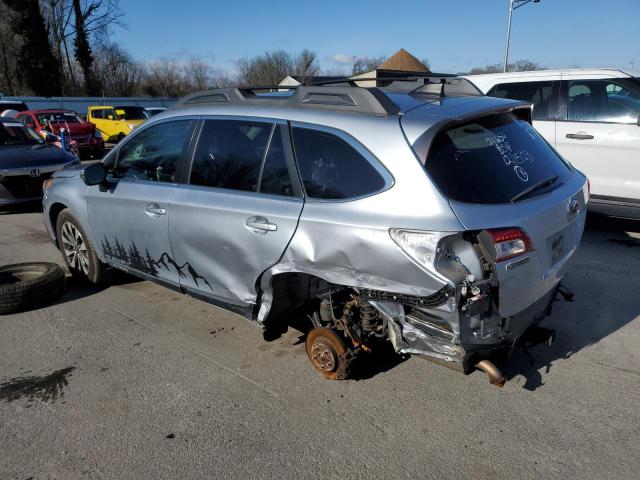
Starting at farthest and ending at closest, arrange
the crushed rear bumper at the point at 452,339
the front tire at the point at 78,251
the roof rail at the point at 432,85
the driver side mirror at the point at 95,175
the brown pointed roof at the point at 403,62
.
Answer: the brown pointed roof at the point at 403,62
the front tire at the point at 78,251
the driver side mirror at the point at 95,175
the roof rail at the point at 432,85
the crushed rear bumper at the point at 452,339

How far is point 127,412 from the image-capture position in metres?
3.04

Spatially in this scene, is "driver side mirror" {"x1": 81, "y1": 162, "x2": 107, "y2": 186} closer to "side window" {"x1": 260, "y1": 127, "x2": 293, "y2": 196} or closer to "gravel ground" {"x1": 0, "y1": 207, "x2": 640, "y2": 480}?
"gravel ground" {"x1": 0, "y1": 207, "x2": 640, "y2": 480}

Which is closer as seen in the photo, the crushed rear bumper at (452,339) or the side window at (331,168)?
the crushed rear bumper at (452,339)

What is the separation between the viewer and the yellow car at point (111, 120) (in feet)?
71.5

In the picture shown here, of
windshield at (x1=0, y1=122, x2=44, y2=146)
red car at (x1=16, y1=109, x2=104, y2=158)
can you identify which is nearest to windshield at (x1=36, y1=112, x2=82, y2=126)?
red car at (x1=16, y1=109, x2=104, y2=158)

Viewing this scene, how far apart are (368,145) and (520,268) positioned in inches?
40.9

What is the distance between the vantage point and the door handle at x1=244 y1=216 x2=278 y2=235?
3.12 meters

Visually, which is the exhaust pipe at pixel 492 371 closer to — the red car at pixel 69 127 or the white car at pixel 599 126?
the white car at pixel 599 126

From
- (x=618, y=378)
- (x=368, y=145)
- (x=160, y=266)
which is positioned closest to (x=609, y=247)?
(x=618, y=378)

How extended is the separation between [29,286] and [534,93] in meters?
6.35

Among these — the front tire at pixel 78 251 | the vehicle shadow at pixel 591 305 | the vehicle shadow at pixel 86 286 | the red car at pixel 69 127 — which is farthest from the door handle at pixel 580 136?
the red car at pixel 69 127

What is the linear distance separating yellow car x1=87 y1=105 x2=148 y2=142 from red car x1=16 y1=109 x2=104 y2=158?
201 cm

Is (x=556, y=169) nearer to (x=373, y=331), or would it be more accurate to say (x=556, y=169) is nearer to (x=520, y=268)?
(x=520, y=268)

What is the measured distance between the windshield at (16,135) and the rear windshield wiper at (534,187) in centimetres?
944
